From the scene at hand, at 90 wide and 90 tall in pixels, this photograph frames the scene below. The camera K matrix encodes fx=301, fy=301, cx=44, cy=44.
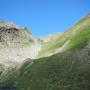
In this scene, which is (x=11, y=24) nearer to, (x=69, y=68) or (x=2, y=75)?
(x=2, y=75)

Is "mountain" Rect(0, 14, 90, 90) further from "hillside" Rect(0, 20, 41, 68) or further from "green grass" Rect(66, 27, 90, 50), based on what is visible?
"hillside" Rect(0, 20, 41, 68)

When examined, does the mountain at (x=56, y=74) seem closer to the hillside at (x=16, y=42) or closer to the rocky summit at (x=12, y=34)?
the hillside at (x=16, y=42)

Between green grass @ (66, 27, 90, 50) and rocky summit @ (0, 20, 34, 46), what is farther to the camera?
rocky summit @ (0, 20, 34, 46)

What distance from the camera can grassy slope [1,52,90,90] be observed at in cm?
3277

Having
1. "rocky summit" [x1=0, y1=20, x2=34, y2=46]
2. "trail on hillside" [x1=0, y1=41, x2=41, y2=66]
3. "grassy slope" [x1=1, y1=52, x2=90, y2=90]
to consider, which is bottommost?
"grassy slope" [x1=1, y1=52, x2=90, y2=90]

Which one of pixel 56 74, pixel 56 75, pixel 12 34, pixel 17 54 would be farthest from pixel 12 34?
pixel 56 75

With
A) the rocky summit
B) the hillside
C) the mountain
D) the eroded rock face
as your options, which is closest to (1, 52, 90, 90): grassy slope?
the mountain

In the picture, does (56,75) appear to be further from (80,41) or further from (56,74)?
(80,41)

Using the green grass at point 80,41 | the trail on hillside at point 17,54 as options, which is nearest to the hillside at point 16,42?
the trail on hillside at point 17,54

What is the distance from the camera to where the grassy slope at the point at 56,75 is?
32.8 meters

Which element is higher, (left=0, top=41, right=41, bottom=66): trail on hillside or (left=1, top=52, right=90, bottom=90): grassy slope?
(left=0, top=41, right=41, bottom=66): trail on hillside

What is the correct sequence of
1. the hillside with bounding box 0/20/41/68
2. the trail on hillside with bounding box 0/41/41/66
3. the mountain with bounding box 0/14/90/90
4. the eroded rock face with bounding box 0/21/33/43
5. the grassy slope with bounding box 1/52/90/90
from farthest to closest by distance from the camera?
the eroded rock face with bounding box 0/21/33/43, the hillside with bounding box 0/20/41/68, the trail on hillside with bounding box 0/41/41/66, the mountain with bounding box 0/14/90/90, the grassy slope with bounding box 1/52/90/90

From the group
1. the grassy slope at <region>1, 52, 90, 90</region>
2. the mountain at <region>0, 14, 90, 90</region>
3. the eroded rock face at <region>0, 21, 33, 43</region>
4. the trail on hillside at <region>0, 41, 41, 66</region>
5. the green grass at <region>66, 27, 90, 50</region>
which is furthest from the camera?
the eroded rock face at <region>0, 21, 33, 43</region>

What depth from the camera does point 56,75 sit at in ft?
118
